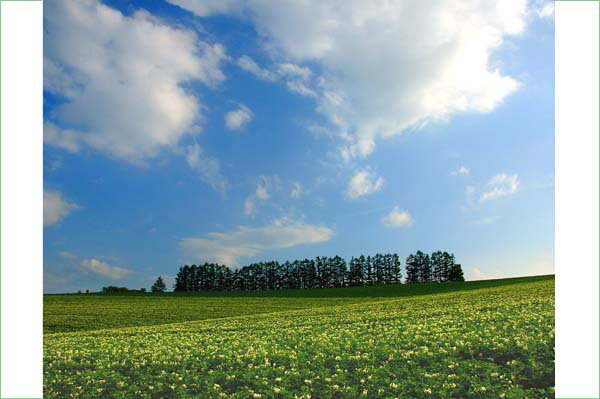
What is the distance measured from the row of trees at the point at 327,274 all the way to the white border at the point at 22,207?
438 feet

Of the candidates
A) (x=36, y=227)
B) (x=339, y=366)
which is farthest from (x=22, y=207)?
(x=339, y=366)

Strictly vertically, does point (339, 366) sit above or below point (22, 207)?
below

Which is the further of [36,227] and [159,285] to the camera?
[159,285]

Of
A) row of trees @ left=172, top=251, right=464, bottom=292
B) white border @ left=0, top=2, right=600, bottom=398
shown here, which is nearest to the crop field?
white border @ left=0, top=2, right=600, bottom=398

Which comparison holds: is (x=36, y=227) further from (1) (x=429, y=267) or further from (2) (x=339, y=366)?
(1) (x=429, y=267)

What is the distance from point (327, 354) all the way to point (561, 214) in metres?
9.33

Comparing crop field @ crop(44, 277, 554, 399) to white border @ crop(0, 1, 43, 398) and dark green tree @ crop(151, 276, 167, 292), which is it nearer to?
white border @ crop(0, 1, 43, 398)

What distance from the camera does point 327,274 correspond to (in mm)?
145750

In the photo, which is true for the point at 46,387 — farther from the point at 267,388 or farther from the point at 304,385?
the point at 304,385

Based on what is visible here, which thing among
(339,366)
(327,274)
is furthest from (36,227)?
(327,274)

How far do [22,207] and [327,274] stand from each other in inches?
5378

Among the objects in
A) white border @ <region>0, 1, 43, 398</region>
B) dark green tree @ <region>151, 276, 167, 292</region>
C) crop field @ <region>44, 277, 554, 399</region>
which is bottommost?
dark green tree @ <region>151, 276, 167, 292</region>

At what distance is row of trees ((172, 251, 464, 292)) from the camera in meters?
145

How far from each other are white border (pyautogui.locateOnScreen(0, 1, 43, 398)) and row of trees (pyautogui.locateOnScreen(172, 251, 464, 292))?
5259 inches
